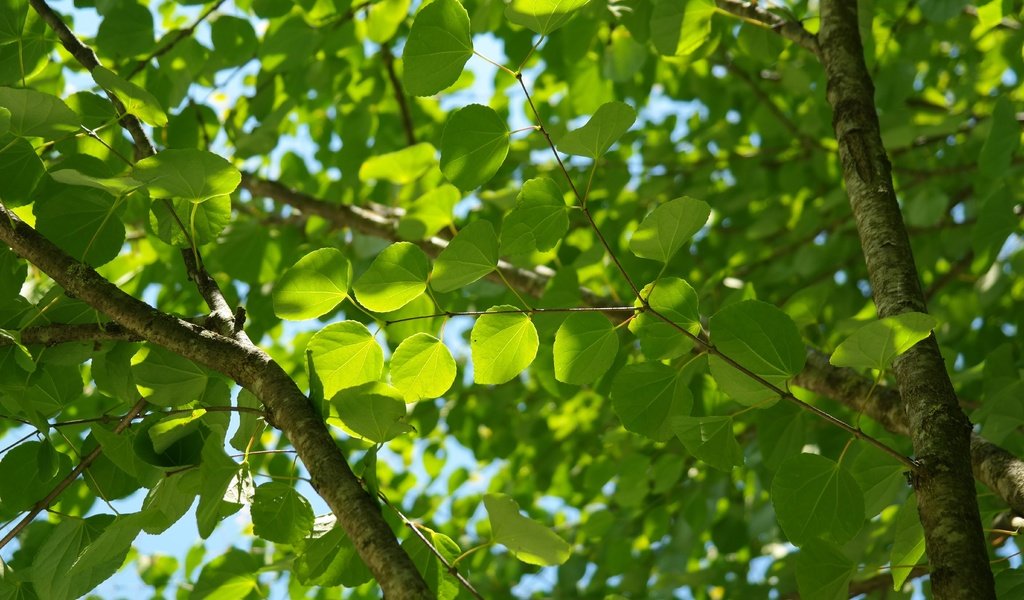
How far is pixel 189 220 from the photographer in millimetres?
852

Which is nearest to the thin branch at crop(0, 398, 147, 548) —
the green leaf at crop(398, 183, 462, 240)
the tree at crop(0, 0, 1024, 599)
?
the tree at crop(0, 0, 1024, 599)

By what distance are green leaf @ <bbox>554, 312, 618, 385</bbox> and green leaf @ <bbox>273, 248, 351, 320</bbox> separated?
215 mm

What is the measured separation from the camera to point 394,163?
147 centimetres

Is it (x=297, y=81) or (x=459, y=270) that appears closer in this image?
(x=459, y=270)

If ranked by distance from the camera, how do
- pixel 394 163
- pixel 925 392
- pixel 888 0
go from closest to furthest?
pixel 925 392
pixel 394 163
pixel 888 0

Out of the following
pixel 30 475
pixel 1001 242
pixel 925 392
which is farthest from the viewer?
pixel 1001 242

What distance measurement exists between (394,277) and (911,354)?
0.48m

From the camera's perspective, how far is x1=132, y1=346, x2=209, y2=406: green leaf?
2.56ft

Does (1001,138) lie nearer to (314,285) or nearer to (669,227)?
(669,227)

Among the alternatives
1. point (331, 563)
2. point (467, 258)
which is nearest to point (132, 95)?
point (467, 258)

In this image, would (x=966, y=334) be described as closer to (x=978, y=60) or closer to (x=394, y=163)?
(x=978, y=60)

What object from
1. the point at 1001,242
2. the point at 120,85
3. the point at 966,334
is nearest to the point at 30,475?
the point at 120,85

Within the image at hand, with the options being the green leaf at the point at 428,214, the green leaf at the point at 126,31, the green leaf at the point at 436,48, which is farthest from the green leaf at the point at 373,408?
the green leaf at the point at 126,31

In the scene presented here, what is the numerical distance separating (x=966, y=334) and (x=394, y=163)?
5.19 ft
